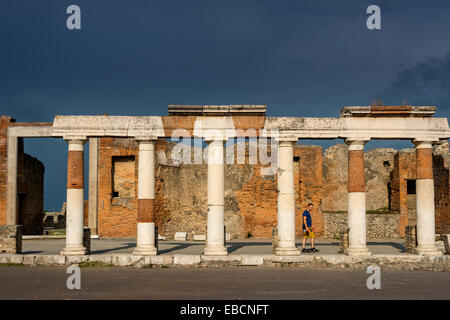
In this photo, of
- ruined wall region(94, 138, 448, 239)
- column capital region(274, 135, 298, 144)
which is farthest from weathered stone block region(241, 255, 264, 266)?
ruined wall region(94, 138, 448, 239)

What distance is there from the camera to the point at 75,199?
13.2 meters

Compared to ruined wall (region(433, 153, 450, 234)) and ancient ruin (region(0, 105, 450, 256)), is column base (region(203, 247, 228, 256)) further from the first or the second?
ruined wall (region(433, 153, 450, 234))

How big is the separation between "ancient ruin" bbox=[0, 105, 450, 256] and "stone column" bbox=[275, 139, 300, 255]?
3cm

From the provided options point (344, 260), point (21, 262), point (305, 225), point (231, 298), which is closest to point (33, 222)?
point (21, 262)

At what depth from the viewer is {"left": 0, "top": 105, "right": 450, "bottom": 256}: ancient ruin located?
13234mm

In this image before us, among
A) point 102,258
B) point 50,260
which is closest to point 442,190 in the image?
point 102,258

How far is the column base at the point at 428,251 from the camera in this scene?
13172 mm

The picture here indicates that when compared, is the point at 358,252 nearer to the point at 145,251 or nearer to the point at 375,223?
the point at 145,251

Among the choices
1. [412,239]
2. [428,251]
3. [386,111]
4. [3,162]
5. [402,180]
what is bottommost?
[428,251]

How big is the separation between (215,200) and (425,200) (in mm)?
5899

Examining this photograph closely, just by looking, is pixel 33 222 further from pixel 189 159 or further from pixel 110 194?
pixel 189 159
